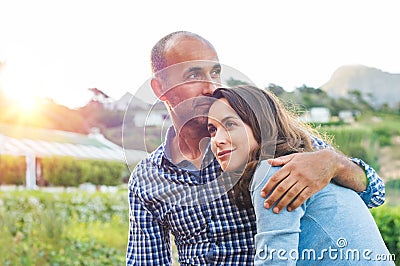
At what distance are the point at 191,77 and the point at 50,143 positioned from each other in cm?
648

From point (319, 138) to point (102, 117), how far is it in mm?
4992

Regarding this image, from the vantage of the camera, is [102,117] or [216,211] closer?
[216,211]

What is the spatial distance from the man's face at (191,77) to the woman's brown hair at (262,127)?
65 millimetres

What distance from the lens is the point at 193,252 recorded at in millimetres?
1469

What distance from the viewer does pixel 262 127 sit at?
1202mm

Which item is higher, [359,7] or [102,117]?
[359,7]

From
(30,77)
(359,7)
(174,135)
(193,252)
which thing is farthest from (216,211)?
(30,77)

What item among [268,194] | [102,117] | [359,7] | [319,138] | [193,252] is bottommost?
[193,252]

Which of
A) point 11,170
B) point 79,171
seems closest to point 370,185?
point 11,170

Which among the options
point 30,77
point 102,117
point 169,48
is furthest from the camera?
point 102,117

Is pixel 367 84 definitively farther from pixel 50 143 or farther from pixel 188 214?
pixel 188 214

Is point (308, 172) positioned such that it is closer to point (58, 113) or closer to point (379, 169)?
point (379, 169)

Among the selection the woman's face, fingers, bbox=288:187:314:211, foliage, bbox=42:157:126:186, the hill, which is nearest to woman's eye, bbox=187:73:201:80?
the woman's face

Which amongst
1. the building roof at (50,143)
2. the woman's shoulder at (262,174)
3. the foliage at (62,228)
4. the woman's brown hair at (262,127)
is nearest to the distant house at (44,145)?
the building roof at (50,143)
